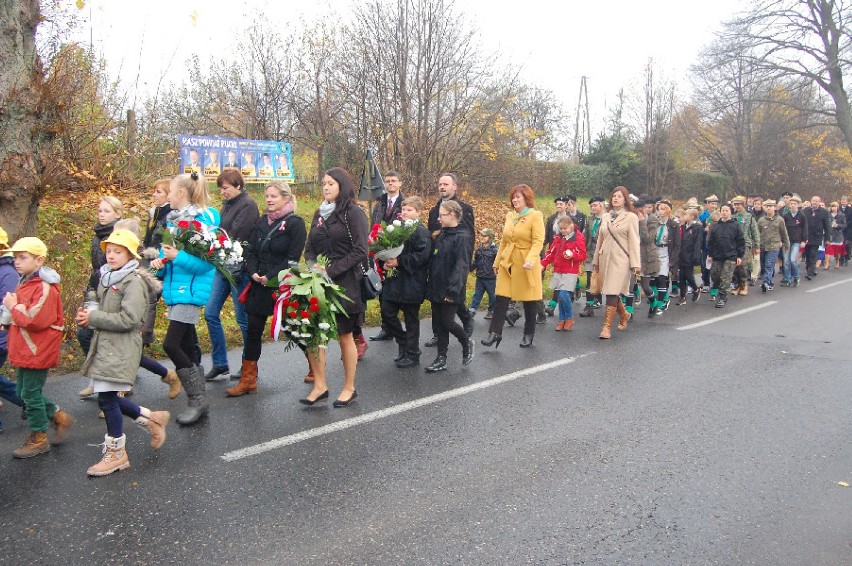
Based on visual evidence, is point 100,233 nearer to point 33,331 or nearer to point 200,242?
point 200,242

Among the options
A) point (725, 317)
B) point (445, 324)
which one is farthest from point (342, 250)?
point (725, 317)

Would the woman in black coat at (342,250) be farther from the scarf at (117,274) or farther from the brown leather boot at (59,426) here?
the brown leather boot at (59,426)

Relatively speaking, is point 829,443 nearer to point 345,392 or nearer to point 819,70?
point 345,392

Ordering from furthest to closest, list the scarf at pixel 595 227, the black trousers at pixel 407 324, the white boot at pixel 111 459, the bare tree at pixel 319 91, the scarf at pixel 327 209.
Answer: the bare tree at pixel 319 91 < the scarf at pixel 595 227 < the black trousers at pixel 407 324 < the scarf at pixel 327 209 < the white boot at pixel 111 459

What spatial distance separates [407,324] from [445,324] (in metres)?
0.56

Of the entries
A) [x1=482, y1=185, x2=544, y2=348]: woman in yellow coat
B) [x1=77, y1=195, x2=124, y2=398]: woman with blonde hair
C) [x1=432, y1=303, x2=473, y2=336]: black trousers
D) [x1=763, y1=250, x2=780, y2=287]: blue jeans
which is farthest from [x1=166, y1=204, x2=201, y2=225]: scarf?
[x1=763, y1=250, x2=780, y2=287]: blue jeans

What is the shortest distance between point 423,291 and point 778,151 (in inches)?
1292

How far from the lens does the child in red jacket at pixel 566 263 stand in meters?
10.3

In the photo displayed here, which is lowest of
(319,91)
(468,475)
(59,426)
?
(468,475)

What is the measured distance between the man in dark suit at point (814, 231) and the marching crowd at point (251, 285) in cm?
785

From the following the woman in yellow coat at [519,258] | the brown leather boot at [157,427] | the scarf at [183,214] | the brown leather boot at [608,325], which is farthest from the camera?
the brown leather boot at [608,325]

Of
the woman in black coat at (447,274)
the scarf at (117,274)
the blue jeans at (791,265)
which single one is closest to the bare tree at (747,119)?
the blue jeans at (791,265)

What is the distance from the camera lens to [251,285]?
644 cm

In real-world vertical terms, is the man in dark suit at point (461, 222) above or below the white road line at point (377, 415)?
above
